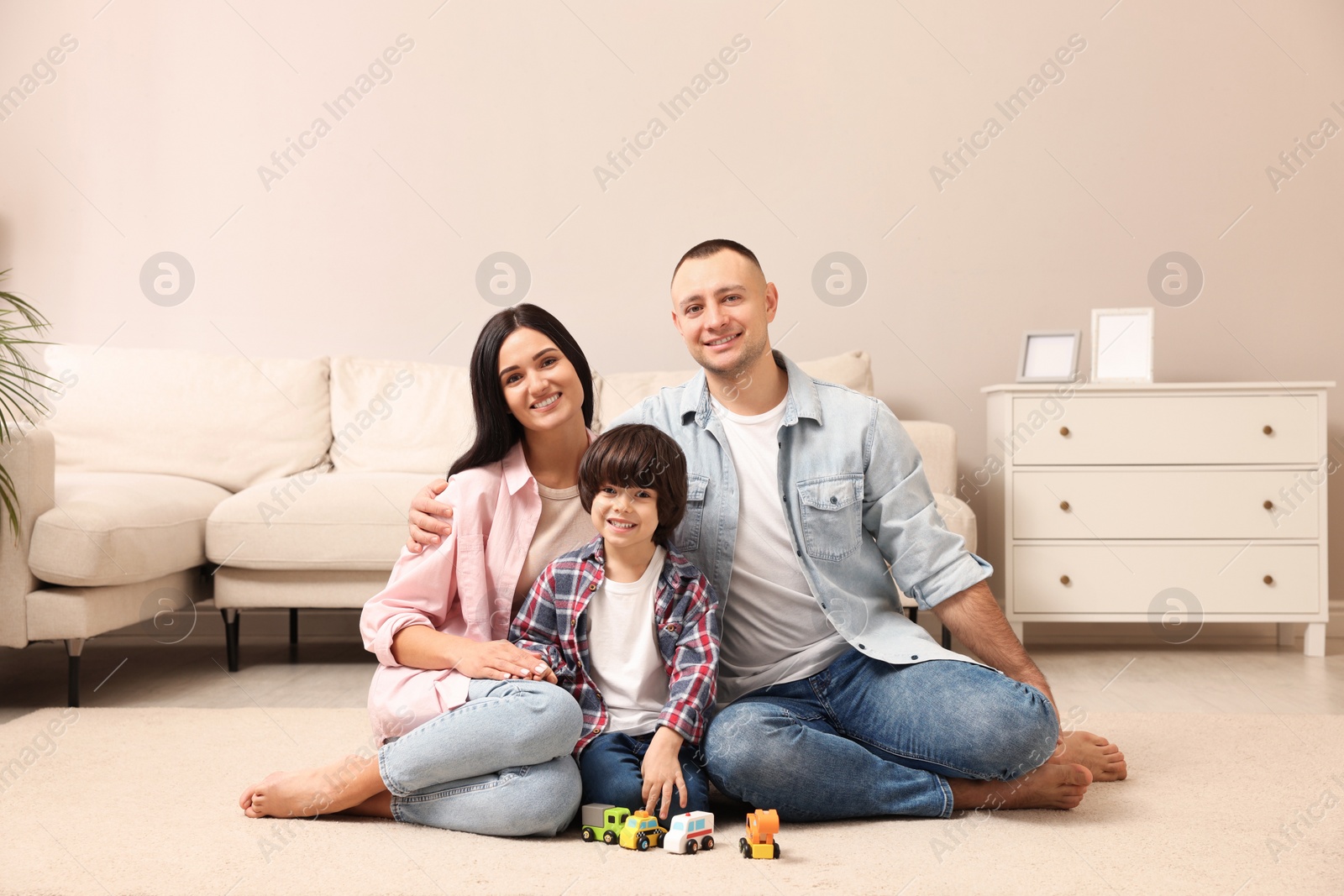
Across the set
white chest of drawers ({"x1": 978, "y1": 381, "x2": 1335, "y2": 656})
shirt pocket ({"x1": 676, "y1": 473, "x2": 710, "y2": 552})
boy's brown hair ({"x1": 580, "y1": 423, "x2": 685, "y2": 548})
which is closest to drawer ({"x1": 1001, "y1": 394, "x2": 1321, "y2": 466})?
white chest of drawers ({"x1": 978, "y1": 381, "x2": 1335, "y2": 656})

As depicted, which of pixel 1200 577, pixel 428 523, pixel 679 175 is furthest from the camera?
pixel 679 175

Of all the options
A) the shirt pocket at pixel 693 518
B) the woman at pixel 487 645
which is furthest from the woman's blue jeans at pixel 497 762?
the shirt pocket at pixel 693 518

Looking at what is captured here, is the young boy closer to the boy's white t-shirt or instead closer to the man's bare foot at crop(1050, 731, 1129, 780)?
the boy's white t-shirt

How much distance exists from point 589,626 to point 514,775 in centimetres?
23

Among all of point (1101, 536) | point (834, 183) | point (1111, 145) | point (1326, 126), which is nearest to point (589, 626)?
point (1101, 536)

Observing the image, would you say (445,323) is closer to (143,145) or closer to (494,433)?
(143,145)

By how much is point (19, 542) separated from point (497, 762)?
4.60 ft

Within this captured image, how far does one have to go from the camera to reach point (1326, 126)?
3104mm

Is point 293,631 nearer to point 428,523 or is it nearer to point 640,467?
point 428,523

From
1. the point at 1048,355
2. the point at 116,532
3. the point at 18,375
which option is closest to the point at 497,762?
the point at 116,532

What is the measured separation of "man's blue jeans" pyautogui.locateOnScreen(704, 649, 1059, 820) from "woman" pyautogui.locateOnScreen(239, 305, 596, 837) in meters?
0.23

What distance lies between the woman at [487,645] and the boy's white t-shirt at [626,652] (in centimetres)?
9

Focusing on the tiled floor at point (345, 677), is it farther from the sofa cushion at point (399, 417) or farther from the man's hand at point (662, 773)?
the man's hand at point (662, 773)

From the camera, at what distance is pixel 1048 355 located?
118 inches
